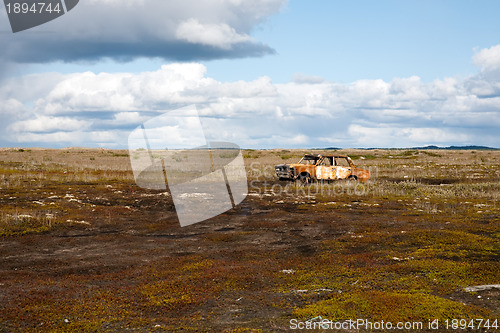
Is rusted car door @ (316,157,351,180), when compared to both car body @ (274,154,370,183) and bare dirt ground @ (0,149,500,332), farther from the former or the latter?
bare dirt ground @ (0,149,500,332)

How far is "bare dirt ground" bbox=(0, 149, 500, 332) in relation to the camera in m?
7.15

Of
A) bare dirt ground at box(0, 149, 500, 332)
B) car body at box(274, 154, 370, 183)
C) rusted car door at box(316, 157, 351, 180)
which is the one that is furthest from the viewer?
rusted car door at box(316, 157, 351, 180)

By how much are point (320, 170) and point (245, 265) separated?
1986 centimetres

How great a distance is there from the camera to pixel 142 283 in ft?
30.1

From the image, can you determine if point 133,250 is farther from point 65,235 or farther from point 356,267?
point 356,267

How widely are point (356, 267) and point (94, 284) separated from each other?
238 inches

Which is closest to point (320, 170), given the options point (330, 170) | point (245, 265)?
point (330, 170)

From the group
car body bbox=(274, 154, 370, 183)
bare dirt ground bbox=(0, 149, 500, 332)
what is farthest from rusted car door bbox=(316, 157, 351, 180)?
bare dirt ground bbox=(0, 149, 500, 332)

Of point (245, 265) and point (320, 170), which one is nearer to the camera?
point (245, 265)

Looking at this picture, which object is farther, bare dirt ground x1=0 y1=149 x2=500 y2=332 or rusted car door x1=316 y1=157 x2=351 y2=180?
rusted car door x1=316 y1=157 x2=351 y2=180

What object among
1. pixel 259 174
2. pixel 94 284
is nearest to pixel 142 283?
pixel 94 284

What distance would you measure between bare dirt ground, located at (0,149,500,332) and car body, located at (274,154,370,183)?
763cm

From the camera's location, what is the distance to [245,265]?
10.5 metres

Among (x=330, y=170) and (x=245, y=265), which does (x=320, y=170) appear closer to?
(x=330, y=170)
